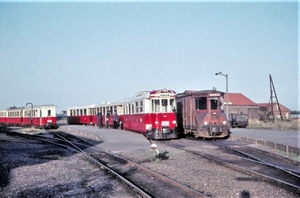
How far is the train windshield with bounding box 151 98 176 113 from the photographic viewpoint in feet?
63.1

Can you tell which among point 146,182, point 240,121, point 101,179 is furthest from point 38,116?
point 146,182

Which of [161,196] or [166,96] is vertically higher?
[166,96]

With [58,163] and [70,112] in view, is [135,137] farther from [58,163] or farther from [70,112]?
[70,112]

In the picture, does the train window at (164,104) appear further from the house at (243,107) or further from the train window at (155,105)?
the house at (243,107)

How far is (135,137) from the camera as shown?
20.2m

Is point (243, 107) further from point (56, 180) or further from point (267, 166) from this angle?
point (56, 180)

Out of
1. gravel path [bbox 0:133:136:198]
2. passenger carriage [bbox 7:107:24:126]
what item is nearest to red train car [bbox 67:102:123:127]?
passenger carriage [bbox 7:107:24:126]

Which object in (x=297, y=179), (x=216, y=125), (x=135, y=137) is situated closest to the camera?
(x=297, y=179)

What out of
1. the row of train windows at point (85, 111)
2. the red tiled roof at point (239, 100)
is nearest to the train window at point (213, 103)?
the row of train windows at point (85, 111)

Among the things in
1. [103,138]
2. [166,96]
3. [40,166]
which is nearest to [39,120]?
[103,138]

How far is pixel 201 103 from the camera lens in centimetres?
1936

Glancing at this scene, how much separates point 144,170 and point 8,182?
3.83 meters

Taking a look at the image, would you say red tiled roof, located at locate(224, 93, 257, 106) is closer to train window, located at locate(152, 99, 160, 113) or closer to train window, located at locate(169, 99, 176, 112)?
train window, located at locate(169, 99, 176, 112)

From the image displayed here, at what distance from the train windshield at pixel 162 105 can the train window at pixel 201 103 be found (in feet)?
4.54
